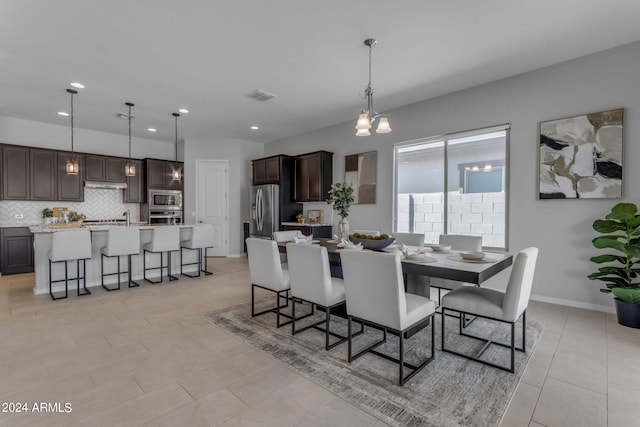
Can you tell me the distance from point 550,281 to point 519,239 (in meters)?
0.60

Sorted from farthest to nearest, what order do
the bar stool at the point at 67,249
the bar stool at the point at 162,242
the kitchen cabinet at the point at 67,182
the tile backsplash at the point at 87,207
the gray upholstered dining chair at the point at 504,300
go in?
the kitchen cabinet at the point at 67,182
the tile backsplash at the point at 87,207
the bar stool at the point at 162,242
the bar stool at the point at 67,249
the gray upholstered dining chair at the point at 504,300

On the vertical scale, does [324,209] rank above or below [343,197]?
below

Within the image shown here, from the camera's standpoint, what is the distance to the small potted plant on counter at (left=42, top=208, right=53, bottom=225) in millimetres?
5820

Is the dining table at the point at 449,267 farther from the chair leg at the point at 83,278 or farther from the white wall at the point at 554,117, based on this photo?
the chair leg at the point at 83,278

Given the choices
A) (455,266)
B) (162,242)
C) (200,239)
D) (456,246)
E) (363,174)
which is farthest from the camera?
(363,174)

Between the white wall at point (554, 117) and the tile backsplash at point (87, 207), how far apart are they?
638 cm

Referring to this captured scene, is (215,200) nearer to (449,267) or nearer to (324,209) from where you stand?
(324,209)

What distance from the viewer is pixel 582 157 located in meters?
3.46

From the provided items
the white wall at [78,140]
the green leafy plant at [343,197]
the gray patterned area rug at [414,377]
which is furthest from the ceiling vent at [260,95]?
the white wall at [78,140]

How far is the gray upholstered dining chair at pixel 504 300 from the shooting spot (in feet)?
6.86

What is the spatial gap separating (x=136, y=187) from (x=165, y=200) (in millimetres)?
699

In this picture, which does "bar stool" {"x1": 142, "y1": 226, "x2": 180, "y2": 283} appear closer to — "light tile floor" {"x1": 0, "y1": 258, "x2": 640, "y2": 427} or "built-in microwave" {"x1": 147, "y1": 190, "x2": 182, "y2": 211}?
"light tile floor" {"x1": 0, "y1": 258, "x2": 640, "y2": 427}

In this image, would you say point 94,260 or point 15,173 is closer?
point 94,260

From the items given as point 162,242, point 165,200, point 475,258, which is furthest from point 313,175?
point 475,258
